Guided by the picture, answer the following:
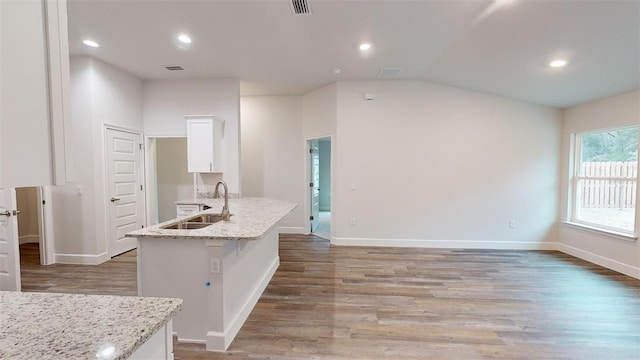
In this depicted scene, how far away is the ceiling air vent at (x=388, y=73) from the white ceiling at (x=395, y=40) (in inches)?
5.1

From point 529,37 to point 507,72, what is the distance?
2.94 feet

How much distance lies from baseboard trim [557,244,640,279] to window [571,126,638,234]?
425 mm

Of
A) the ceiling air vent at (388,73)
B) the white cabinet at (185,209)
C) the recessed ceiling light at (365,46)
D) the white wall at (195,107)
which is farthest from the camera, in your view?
the white wall at (195,107)

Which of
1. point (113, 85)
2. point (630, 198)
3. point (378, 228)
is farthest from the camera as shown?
point (378, 228)

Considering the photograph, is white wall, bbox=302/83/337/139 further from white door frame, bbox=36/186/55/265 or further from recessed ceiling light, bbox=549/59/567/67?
white door frame, bbox=36/186/55/265

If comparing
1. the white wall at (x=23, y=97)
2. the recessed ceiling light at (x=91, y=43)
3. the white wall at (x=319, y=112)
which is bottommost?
the white wall at (x=23, y=97)

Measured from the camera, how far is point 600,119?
4152 millimetres

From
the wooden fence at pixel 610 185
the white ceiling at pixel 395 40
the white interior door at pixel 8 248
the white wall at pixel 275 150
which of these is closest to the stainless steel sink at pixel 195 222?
the white interior door at pixel 8 248

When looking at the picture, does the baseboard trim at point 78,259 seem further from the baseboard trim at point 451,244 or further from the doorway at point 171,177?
the baseboard trim at point 451,244

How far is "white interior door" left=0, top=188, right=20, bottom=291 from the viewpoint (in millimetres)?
3111

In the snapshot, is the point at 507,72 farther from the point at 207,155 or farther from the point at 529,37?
the point at 207,155

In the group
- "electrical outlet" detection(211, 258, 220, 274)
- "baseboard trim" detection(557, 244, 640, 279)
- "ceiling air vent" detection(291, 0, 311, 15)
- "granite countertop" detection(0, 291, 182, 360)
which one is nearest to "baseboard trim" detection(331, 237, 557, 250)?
"baseboard trim" detection(557, 244, 640, 279)

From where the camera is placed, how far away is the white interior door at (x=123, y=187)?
Answer: 441 centimetres

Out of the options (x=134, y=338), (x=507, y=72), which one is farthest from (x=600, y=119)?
(x=134, y=338)
